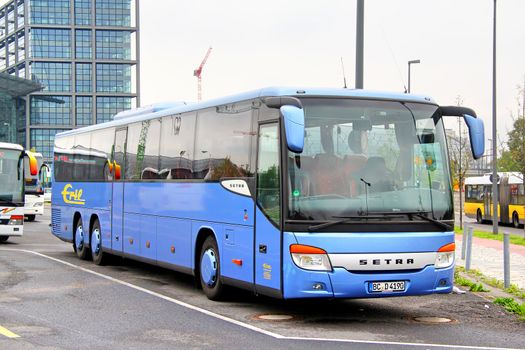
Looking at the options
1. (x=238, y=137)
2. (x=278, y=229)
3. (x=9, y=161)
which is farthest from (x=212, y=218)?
(x=9, y=161)

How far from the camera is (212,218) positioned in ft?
41.0

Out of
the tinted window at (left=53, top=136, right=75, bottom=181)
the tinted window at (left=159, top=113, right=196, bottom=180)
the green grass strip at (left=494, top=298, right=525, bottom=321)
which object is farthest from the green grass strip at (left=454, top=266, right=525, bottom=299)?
the tinted window at (left=53, top=136, right=75, bottom=181)

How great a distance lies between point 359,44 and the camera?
17172 mm

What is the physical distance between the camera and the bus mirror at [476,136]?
36.3 feet

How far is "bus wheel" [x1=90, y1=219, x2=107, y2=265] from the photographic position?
1803cm

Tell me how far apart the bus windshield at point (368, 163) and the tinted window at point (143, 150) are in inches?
193

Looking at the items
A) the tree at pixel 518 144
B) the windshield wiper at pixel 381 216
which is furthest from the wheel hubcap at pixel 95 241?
the tree at pixel 518 144

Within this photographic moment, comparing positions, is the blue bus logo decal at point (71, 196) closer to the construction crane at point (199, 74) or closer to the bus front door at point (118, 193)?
→ the bus front door at point (118, 193)

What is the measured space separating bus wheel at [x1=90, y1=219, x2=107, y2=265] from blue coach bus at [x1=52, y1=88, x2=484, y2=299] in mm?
5330

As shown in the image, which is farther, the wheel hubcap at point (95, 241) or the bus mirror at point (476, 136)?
the wheel hubcap at point (95, 241)

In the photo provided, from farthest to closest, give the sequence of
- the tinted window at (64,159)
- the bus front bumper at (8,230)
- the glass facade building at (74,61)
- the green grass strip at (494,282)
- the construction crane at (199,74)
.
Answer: the construction crane at (199,74) < the glass facade building at (74,61) < the bus front bumper at (8,230) < the tinted window at (64,159) < the green grass strip at (494,282)

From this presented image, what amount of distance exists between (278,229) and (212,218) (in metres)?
2.16

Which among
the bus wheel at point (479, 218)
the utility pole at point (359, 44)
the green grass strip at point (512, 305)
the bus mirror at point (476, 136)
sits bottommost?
the bus wheel at point (479, 218)

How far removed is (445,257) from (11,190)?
629 inches
